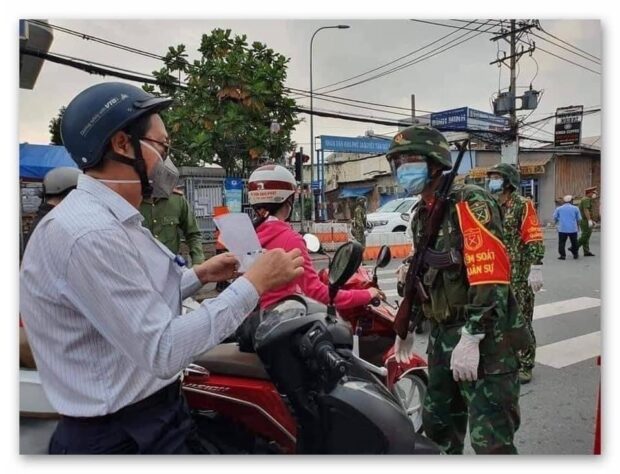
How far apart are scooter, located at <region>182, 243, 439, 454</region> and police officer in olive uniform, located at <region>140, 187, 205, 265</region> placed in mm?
1758

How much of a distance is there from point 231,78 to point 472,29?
1161 mm

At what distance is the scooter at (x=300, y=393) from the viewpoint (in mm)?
1337

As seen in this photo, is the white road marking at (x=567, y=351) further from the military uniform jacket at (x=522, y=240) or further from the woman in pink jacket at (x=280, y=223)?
the woman in pink jacket at (x=280, y=223)

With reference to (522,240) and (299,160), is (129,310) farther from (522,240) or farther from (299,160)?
(522,240)

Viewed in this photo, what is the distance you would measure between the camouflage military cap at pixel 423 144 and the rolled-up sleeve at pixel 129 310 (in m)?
1.03

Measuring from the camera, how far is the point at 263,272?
3.85 feet

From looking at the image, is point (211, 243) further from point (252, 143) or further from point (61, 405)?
point (61, 405)

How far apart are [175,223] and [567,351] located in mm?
2846

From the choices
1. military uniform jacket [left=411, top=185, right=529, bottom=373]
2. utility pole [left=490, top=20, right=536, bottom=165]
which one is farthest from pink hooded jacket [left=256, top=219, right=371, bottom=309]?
utility pole [left=490, top=20, right=536, bottom=165]

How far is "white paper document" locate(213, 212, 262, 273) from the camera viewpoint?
1.39 m

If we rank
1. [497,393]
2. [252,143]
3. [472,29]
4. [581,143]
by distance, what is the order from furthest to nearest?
[252,143], [581,143], [472,29], [497,393]

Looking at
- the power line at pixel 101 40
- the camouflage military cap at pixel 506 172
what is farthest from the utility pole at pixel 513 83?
the power line at pixel 101 40

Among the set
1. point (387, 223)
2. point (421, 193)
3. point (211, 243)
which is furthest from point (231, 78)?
point (387, 223)

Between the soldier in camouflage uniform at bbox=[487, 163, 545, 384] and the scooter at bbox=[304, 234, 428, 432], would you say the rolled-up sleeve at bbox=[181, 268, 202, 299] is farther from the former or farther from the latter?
the soldier in camouflage uniform at bbox=[487, 163, 545, 384]
